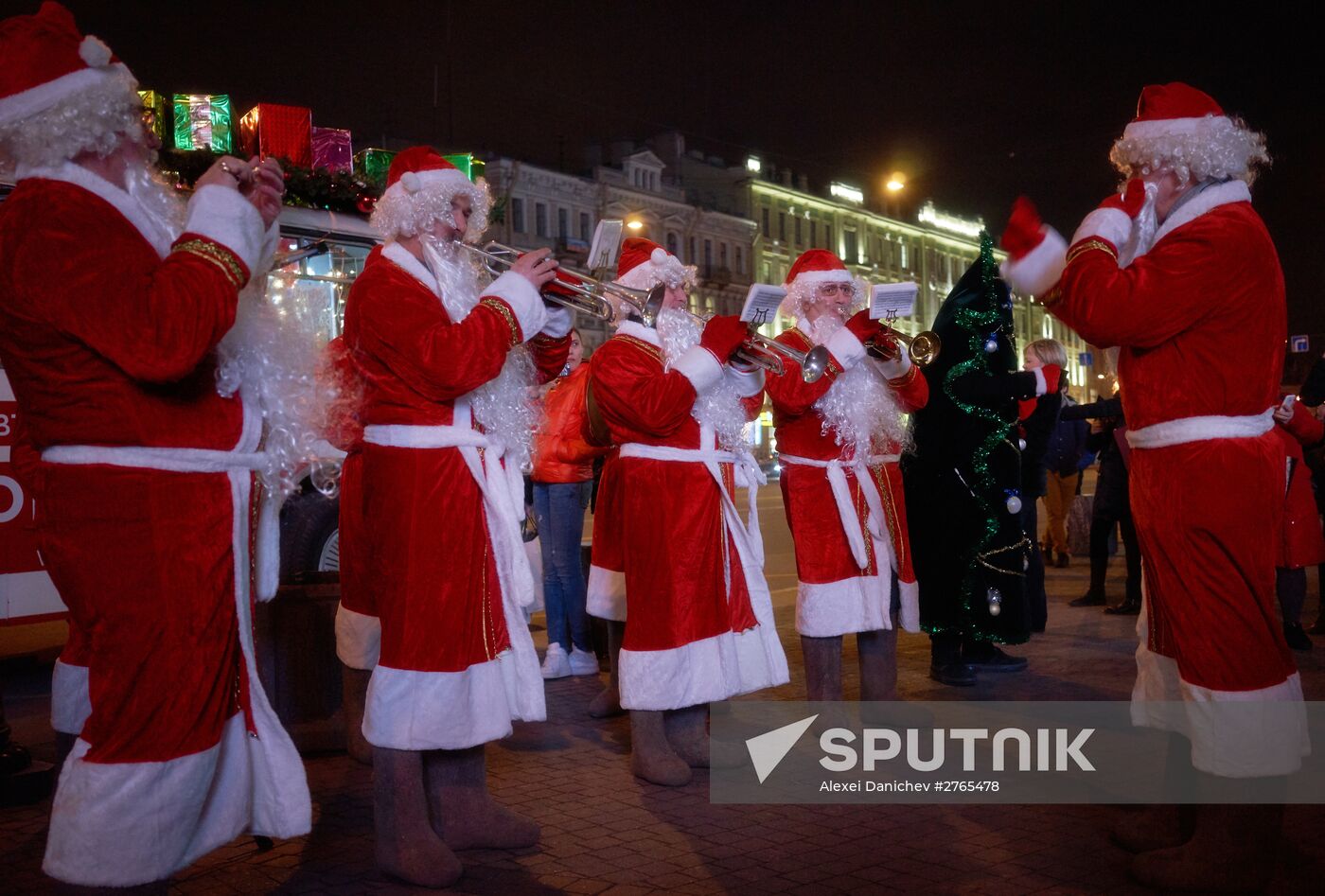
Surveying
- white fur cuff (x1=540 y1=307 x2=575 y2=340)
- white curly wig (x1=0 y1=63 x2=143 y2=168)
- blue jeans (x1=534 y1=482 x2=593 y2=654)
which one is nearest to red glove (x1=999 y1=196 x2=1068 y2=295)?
white fur cuff (x1=540 y1=307 x2=575 y2=340)

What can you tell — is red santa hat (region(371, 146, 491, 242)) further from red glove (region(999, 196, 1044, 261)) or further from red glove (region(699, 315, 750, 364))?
red glove (region(999, 196, 1044, 261))

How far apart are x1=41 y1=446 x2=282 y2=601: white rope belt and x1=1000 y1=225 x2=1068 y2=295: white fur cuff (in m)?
2.45

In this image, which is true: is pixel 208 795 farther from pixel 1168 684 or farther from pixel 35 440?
pixel 1168 684

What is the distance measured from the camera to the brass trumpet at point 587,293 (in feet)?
13.3

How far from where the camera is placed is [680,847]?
157 inches

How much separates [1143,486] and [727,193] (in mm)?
58643

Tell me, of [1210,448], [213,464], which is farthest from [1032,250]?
A: [213,464]

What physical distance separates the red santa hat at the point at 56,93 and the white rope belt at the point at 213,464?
74 cm

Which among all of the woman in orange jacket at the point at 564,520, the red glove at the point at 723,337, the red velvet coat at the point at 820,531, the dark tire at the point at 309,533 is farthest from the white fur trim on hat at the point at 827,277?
the dark tire at the point at 309,533

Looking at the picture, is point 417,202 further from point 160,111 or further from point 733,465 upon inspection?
point 160,111

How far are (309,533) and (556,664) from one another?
7.16ft

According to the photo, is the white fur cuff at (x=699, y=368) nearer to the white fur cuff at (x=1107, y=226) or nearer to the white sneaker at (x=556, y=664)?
the white fur cuff at (x=1107, y=226)

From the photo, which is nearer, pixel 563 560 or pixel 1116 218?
pixel 1116 218

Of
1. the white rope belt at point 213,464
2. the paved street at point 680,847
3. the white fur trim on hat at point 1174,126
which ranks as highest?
the white fur trim on hat at point 1174,126
